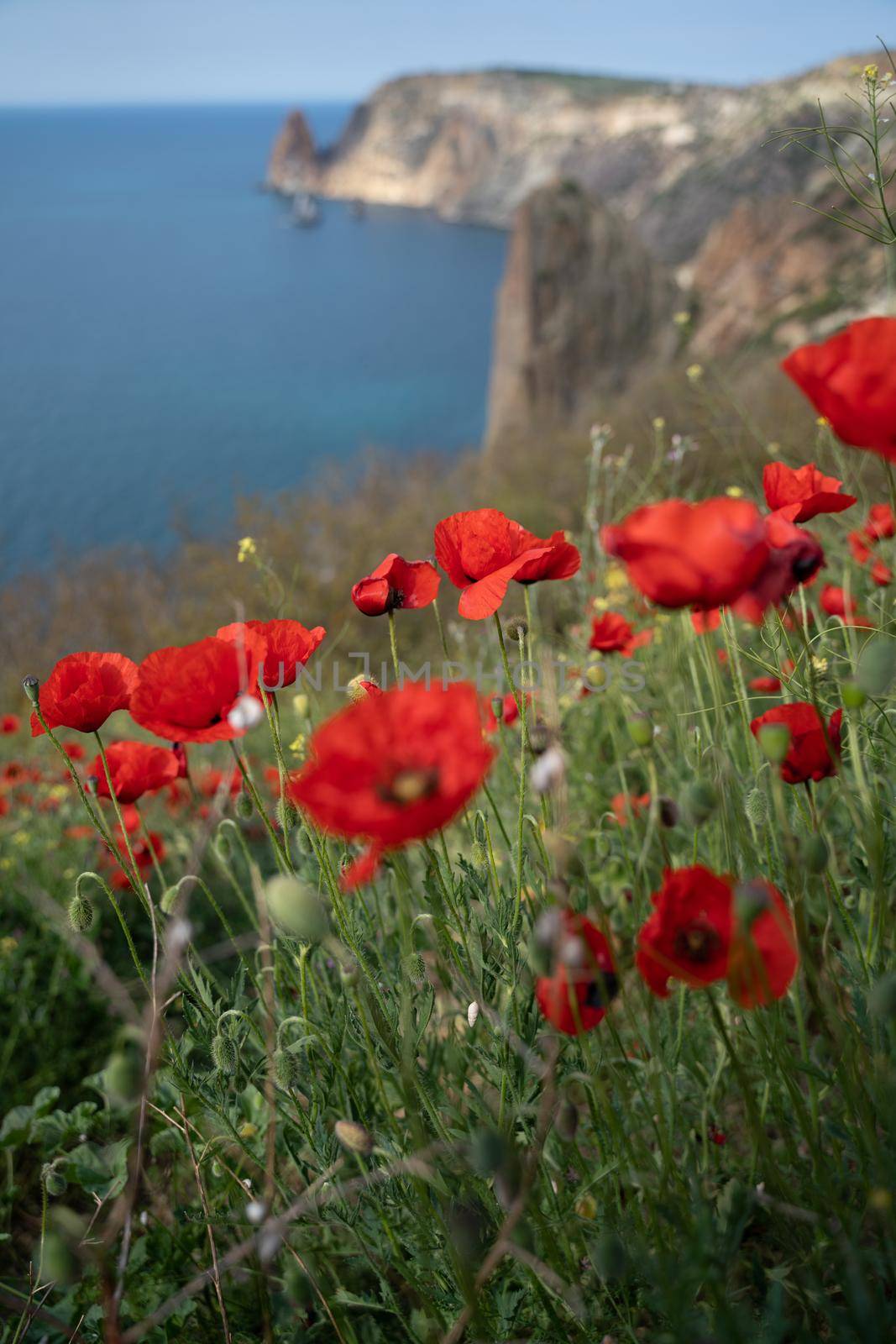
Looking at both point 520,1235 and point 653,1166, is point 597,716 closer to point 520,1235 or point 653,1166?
point 653,1166

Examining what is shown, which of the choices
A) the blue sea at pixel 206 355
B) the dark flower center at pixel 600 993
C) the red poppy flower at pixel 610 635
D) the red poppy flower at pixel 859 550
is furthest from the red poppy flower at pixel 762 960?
the blue sea at pixel 206 355

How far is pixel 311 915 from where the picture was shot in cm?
89

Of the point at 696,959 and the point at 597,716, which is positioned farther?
the point at 597,716

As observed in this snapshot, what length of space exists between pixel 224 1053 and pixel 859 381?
1151mm

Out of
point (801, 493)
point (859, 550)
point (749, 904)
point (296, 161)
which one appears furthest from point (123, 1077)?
point (296, 161)

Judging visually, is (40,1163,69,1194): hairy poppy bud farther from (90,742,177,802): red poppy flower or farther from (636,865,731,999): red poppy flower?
(636,865,731,999): red poppy flower

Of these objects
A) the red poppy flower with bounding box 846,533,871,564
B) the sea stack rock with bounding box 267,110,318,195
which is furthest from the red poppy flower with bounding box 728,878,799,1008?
the sea stack rock with bounding box 267,110,318,195

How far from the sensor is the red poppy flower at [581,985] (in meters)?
0.89

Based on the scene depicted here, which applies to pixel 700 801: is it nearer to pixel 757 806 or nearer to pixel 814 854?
pixel 814 854

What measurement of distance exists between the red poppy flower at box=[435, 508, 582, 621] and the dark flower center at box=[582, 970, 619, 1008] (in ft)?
1.72

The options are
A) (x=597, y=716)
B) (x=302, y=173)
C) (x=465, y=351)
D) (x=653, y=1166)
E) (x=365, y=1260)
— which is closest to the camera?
(x=653, y=1166)

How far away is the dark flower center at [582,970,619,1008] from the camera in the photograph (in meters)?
0.97

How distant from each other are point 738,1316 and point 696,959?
411 mm

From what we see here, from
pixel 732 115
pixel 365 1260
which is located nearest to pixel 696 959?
pixel 365 1260
